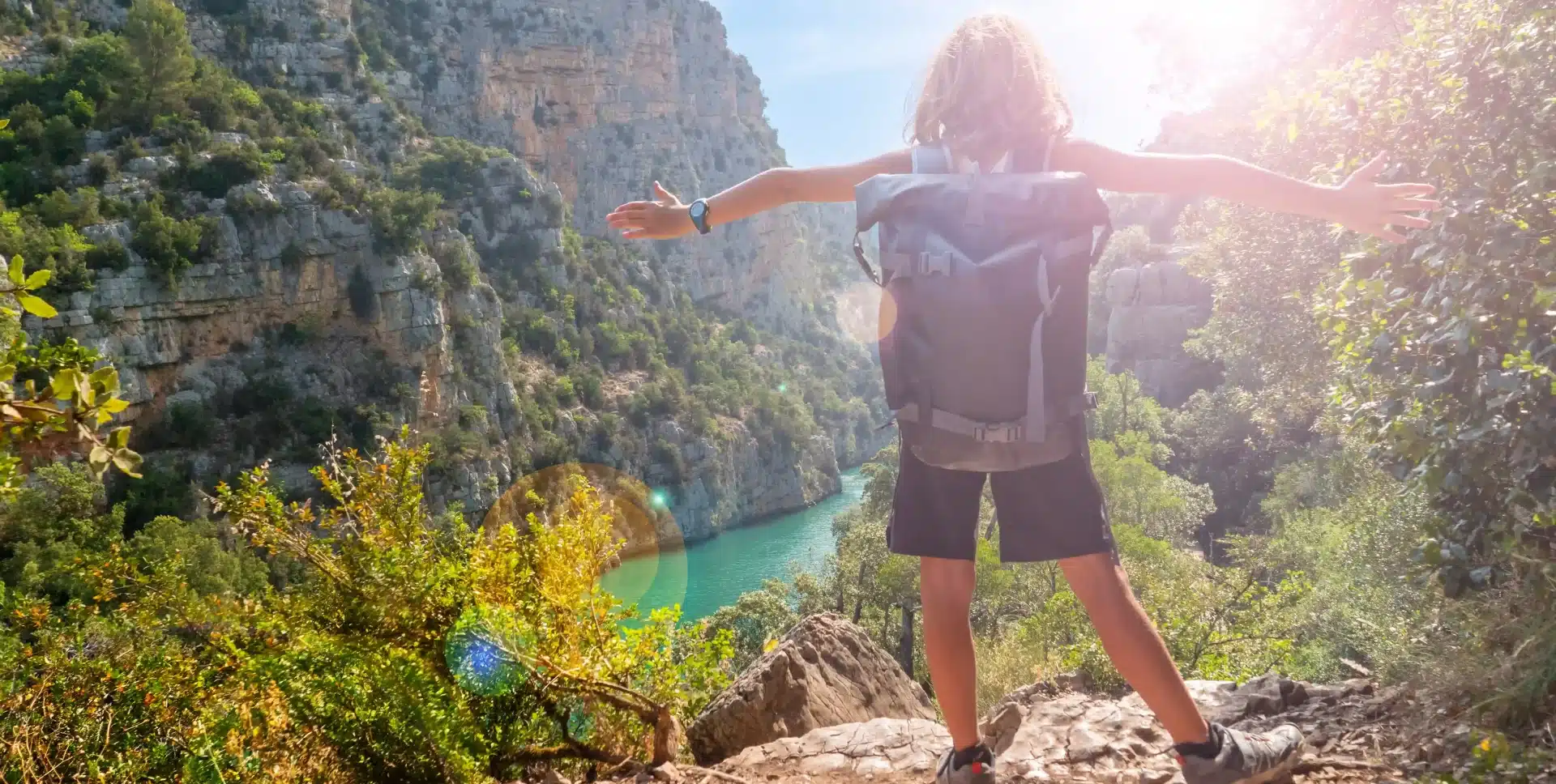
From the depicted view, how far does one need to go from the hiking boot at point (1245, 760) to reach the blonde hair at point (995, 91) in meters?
1.32

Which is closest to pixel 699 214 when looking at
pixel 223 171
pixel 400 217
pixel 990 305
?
pixel 990 305

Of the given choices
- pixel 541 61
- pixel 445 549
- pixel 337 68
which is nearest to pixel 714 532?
pixel 337 68

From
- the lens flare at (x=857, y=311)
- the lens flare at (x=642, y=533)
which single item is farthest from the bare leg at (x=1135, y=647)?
the lens flare at (x=857, y=311)

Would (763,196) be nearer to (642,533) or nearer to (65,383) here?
(65,383)

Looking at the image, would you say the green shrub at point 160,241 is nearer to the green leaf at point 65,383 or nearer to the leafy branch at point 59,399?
the leafy branch at point 59,399

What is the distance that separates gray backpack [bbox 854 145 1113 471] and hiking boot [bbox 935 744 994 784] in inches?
28.8

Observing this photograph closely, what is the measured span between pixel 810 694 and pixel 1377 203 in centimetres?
275

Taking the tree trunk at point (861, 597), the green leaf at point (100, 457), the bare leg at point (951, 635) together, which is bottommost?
the tree trunk at point (861, 597)

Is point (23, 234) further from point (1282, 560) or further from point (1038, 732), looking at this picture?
point (1282, 560)

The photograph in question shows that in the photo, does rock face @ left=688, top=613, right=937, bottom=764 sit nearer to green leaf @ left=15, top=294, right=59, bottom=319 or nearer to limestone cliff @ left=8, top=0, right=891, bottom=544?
green leaf @ left=15, top=294, right=59, bottom=319

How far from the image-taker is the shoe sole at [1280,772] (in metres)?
1.67

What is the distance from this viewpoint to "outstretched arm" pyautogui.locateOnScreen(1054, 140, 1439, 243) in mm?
1538

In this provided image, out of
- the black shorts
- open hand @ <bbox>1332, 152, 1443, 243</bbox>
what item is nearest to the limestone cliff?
the black shorts

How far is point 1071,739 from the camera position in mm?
2457
